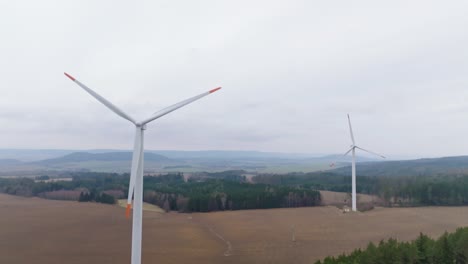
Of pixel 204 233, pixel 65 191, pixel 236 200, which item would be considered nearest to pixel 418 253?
pixel 204 233

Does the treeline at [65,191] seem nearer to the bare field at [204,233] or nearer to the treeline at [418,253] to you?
the bare field at [204,233]

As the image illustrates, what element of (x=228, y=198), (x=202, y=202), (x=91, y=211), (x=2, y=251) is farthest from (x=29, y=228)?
(x=228, y=198)

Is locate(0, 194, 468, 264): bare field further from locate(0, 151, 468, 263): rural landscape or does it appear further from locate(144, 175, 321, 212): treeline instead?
locate(144, 175, 321, 212): treeline

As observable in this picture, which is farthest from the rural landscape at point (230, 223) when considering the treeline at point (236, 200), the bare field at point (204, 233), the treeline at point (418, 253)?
the treeline at point (418, 253)

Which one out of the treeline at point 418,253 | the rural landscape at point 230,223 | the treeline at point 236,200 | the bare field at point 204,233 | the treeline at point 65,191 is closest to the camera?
the treeline at point 418,253

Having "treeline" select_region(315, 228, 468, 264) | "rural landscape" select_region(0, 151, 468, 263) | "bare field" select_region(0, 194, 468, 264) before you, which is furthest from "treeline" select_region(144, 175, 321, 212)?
"treeline" select_region(315, 228, 468, 264)

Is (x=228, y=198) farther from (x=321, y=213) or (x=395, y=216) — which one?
(x=395, y=216)

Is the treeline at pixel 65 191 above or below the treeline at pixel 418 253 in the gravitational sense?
below
